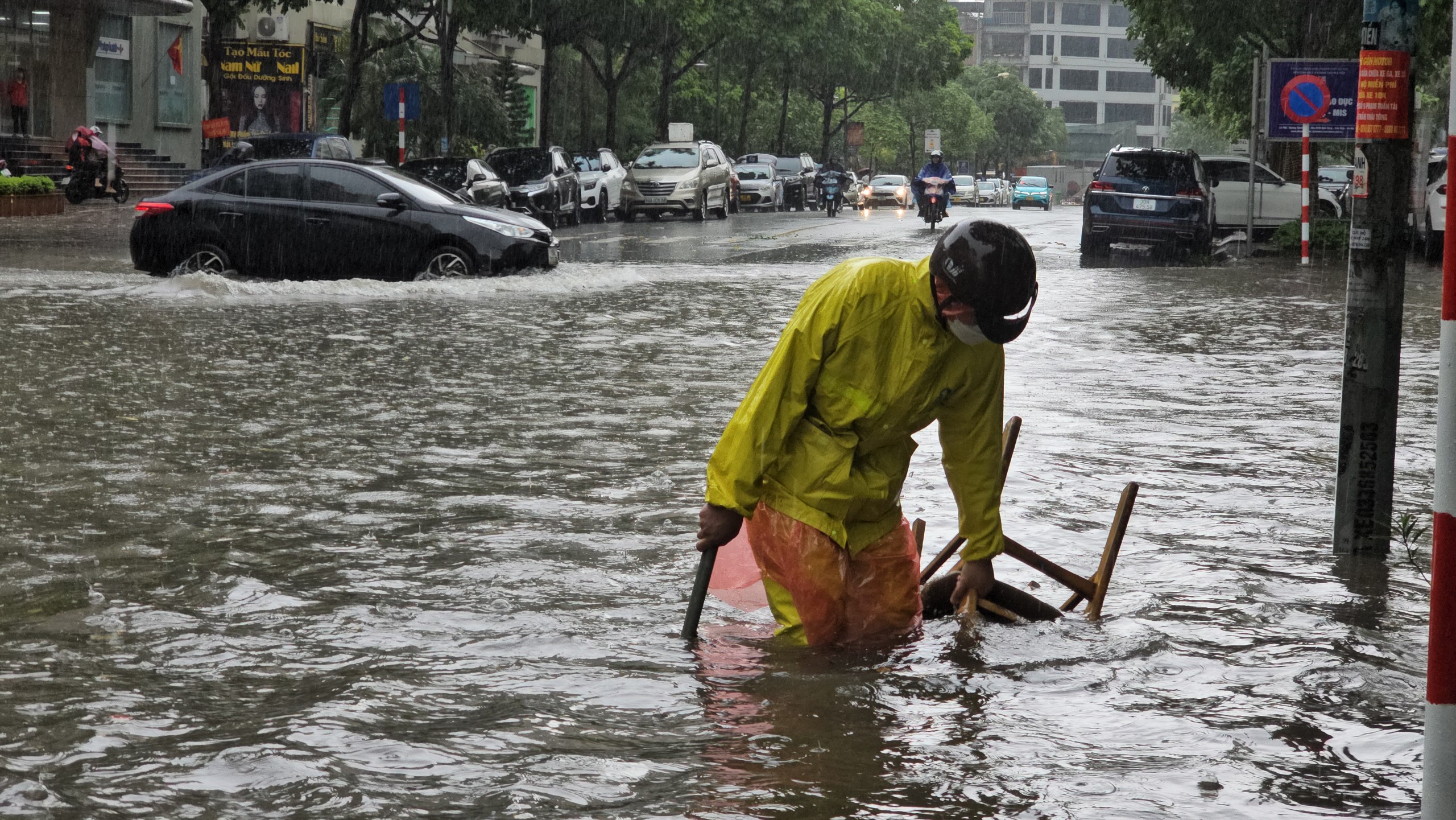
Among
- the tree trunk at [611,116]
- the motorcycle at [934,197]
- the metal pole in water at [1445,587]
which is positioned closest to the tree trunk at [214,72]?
the tree trunk at [611,116]

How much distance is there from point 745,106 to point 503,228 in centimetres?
4279

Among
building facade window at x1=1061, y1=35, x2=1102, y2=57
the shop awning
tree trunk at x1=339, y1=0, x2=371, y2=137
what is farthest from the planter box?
building facade window at x1=1061, y1=35, x2=1102, y2=57

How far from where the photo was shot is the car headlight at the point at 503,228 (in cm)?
1775

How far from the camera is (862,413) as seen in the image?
14.3ft

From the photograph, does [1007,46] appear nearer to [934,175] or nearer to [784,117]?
[784,117]

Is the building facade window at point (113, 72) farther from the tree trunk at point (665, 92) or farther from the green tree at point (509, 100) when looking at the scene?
the tree trunk at point (665, 92)

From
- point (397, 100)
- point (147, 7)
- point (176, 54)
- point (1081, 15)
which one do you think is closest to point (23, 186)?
point (397, 100)

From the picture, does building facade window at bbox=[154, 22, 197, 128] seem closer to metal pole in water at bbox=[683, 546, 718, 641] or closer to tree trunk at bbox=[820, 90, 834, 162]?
tree trunk at bbox=[820, 90, 834, 162]

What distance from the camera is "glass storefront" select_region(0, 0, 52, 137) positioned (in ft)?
119

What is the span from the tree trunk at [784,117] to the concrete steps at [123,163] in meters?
26.2

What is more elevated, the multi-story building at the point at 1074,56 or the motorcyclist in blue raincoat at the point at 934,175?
the multi-story building at the point at 1074,56

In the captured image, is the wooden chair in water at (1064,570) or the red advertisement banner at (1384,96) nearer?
the wooden chair in water at (1064,570)

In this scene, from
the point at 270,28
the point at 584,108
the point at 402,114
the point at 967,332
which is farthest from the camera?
the point at 584,108

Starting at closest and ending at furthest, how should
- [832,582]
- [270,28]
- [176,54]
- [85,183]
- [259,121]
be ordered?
[832,582] → [85,183] → [259,121] → [176,54] → [270,28]
